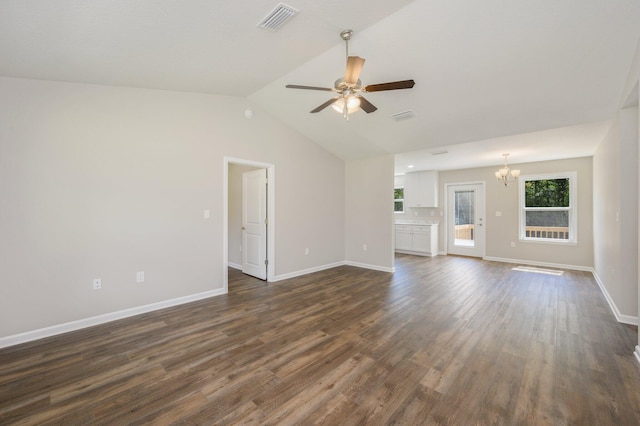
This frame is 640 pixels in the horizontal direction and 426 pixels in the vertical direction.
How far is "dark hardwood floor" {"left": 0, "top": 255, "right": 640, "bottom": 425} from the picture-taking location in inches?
69.2

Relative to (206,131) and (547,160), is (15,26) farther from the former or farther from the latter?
(547,160)

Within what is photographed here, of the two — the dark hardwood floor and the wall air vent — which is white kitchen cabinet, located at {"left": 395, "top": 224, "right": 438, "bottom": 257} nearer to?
the dark hardwood floor

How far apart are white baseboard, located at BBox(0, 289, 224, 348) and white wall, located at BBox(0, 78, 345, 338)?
0.17 ft

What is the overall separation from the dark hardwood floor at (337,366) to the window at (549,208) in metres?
3.16

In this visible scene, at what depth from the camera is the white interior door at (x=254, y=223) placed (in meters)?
4.98

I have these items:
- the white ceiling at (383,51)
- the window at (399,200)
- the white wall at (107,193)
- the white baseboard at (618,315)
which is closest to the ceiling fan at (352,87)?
the white ceiling at (383,51)

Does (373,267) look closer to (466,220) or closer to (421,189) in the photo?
(421,189)

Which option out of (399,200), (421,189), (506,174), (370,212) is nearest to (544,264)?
(506,174)

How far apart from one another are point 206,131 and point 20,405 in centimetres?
335

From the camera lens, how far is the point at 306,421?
1.67 m

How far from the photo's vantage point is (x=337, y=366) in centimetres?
227

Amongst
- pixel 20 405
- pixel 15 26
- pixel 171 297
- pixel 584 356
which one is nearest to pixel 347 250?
pixel 171 297

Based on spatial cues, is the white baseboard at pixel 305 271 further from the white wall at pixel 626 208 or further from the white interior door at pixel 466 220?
the white wall at pixel 626 208

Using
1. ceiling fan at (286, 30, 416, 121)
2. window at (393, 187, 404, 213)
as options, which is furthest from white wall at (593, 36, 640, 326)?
window at (393, 187, 404, 213)
